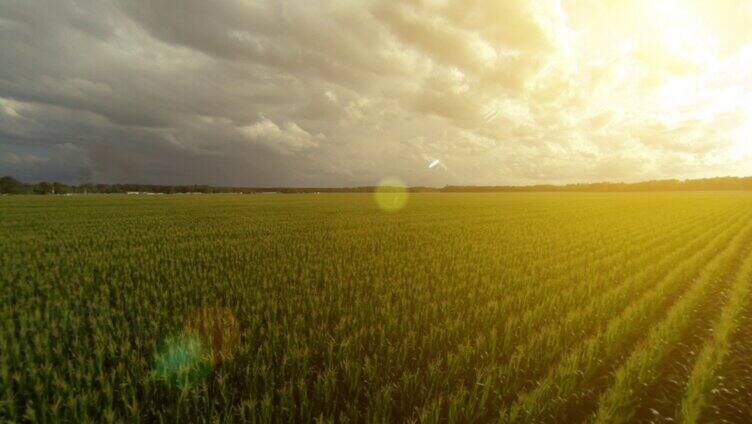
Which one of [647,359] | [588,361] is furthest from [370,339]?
[647,359]

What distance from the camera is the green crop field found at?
5152 mm

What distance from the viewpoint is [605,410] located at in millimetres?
5309

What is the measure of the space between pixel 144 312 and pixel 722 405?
11.0 m

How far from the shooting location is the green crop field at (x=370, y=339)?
16.9 ft

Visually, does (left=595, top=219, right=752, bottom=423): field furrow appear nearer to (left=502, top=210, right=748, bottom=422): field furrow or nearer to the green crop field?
the green crop field

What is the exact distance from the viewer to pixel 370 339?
7102 mm

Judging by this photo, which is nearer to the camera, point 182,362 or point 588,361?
point 182,362

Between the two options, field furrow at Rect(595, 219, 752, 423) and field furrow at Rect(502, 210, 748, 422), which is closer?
field furrow at Rect(502, 210, 748, 422)

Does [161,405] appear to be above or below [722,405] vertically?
above

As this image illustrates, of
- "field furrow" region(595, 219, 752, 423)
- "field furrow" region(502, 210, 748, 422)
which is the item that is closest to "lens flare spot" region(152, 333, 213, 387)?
"field furrow" region(502, 210, 748, 422)

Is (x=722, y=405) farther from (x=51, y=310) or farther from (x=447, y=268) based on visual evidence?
(x=51, y=310)

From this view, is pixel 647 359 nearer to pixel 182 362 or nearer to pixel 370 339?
pixel 370 339

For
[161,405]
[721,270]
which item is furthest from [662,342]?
[721,270]

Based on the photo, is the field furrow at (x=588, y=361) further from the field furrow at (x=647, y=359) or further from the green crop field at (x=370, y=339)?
the field furrow at (x=647, y=359)
